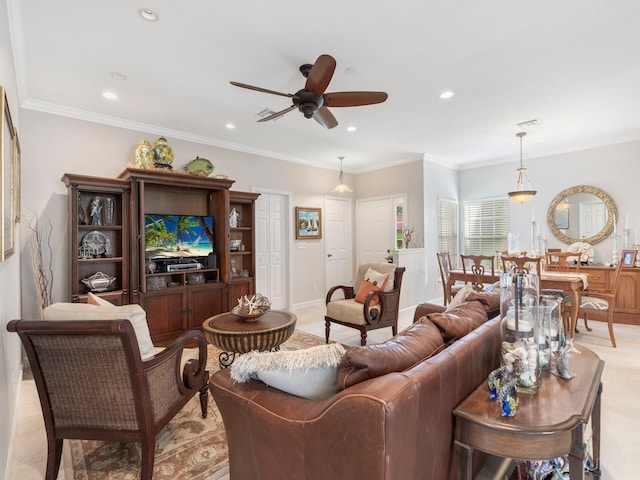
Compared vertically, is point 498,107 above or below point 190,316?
above

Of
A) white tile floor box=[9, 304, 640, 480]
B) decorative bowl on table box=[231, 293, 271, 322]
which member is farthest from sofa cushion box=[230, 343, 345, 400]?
decorative bowl on table box=[231, 293, 271, 322]

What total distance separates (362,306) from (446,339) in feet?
6.81

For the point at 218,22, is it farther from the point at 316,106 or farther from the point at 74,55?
the point at 74,55

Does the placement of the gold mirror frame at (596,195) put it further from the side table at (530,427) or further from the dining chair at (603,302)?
the side table at (530,427)

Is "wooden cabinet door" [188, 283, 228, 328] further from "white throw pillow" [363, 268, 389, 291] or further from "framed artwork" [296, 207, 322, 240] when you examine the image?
"framed artwork" [296, 207, 322, 240]

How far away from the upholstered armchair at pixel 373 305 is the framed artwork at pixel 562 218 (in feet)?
11.6

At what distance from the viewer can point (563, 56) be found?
108 inches

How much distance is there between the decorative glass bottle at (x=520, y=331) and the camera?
1.45 m

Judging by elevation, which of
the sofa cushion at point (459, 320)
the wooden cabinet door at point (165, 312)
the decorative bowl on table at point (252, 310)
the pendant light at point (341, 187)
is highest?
the pendant light at point (341, 187)

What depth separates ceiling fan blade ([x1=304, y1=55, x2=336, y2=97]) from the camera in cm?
220

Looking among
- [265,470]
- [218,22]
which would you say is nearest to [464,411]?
[265,470]

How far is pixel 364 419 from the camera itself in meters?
1.01

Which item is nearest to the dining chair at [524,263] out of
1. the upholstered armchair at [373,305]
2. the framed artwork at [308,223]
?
the upholstered armchair at [373,305]

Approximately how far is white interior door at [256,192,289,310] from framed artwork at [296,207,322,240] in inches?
9.8
